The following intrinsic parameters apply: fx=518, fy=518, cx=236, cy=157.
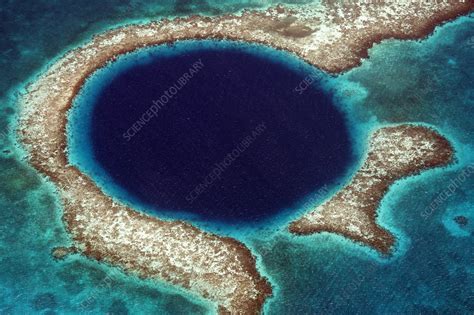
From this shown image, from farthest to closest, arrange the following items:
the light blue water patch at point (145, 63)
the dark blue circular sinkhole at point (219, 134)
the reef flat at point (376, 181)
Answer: the dark blue circular sinkhole at point (219, 134) → the light blue water patch at point (145, 63) → the reef flat at point (376, 181)

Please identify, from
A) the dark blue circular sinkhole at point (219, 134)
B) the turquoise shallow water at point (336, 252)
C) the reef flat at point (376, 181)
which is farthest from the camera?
the dark blue circular sinkhole at point (219, 134)

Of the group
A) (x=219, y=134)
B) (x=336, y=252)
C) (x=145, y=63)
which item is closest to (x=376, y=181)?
(x=336, y=252)

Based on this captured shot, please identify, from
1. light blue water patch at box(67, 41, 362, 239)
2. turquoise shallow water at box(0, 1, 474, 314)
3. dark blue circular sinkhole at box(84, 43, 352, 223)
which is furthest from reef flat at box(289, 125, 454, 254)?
dark blue circular sinkhole at box(84, 43, 352, 223)

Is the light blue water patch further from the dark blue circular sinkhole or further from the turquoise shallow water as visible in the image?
the turquoise shallow water

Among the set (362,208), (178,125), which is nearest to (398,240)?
(362,208)

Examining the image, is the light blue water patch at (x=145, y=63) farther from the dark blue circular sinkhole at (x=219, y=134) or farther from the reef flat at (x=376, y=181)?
the reef flat at (x=376, y=181)

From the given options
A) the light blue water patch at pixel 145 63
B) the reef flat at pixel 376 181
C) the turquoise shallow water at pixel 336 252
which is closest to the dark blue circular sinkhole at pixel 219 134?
the light blue water patch at pixel 145 63
